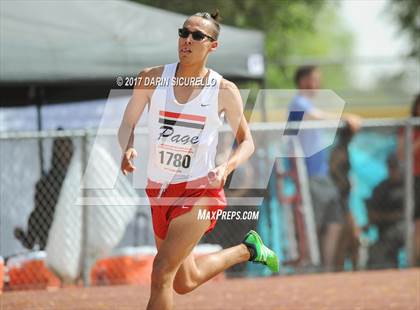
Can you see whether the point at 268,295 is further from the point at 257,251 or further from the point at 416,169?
the point at 416,169

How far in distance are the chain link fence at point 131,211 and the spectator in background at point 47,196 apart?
0.4 inches

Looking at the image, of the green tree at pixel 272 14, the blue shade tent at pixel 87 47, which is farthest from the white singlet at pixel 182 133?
the green tree at pixel 272 14

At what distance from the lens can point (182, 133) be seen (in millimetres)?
6789

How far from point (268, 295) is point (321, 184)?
2.63 m

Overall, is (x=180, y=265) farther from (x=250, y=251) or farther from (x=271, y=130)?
(x=271, y=130)

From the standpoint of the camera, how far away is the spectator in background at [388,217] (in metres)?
12.7

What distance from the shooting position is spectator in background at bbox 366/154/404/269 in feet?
41.6

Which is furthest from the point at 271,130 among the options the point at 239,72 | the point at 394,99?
the point at 394,99

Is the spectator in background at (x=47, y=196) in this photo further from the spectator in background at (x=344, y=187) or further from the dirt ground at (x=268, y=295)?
the spectator in background at (x=344, y=187)

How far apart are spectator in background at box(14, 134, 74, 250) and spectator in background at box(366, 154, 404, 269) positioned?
4124mm

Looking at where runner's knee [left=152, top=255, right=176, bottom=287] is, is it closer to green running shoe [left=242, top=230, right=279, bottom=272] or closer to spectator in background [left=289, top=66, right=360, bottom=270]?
green running shoe [left=242, top=230, right=279, bottom=272]

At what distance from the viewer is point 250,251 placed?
24.2 ft

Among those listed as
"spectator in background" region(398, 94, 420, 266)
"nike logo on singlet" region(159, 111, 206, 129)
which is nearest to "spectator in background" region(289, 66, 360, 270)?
"spectator in background" region(398, 94, 420, 266)

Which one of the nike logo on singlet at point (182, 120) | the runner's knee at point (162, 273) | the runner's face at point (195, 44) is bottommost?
the runner's knee at point (162, 273)
